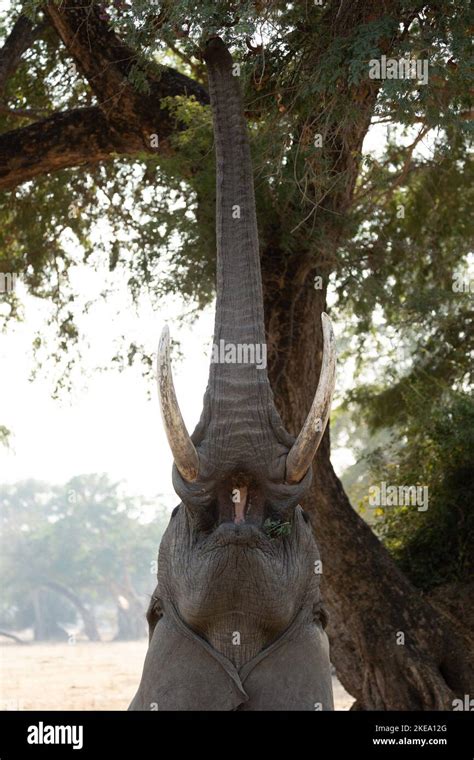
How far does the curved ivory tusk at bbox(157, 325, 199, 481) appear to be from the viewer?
480 cm

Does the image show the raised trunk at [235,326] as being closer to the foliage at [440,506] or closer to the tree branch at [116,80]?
the tree branch at [116,80]

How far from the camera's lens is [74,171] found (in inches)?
504

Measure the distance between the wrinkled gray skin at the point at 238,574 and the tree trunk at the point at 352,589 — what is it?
4.48 m

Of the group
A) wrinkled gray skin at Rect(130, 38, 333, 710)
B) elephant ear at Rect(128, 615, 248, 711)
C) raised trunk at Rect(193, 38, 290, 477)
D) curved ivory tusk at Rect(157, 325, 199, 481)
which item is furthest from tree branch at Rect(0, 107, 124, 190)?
elephant ear at Rect(128, 615, 248, 711)

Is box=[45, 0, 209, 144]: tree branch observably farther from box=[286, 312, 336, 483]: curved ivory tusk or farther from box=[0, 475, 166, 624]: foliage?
box=[0, 475, 166, 624]: foliage

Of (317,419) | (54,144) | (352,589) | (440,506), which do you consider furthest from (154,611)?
(54,144)

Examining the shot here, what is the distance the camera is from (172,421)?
490 cm

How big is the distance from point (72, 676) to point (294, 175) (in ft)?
82.7

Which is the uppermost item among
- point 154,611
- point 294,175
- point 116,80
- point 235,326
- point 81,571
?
point 81,571

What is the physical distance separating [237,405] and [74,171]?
8134 mm

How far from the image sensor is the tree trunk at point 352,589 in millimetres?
9891

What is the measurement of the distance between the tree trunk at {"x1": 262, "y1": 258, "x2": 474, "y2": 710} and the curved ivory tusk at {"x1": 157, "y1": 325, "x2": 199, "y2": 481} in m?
4.80

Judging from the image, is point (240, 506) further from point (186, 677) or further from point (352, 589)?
point (352, 589)

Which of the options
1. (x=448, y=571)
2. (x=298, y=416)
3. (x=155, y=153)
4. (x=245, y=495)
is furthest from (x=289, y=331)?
(x=245, y=495)
